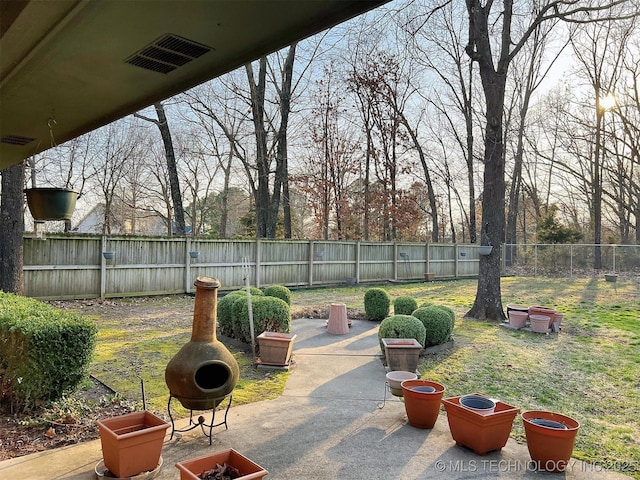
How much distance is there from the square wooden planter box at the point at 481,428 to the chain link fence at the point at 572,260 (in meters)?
18.9

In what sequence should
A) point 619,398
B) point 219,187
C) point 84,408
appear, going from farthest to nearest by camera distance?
point 219,187 → point 619,398 → point 84,408

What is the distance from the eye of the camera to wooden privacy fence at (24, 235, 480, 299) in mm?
9523

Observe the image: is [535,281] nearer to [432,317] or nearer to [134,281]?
[432,317]

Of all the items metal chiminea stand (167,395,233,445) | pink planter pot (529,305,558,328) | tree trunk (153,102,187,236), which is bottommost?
metal chiminea stand (167,395,233,445)

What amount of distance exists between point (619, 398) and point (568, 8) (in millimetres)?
8019

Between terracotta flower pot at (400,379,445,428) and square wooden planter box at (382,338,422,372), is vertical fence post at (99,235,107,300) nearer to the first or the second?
square wooden planter box at (382,338,422,372)

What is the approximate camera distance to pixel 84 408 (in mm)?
3619

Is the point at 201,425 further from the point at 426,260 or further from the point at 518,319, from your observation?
the point at 426,260

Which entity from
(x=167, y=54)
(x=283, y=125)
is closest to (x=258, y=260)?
(x=283, y=125)

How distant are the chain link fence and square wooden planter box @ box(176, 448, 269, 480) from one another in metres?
20.4

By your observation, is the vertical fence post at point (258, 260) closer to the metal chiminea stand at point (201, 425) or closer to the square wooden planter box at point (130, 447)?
the metal chiminea stand at point (201, 425)

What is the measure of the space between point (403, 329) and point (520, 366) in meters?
1.59

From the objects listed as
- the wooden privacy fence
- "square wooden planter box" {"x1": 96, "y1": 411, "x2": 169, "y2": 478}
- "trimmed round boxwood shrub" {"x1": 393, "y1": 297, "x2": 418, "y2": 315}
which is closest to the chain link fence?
the wooden privacy fence

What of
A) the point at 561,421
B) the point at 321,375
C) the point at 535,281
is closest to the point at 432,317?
the point at 321,375
